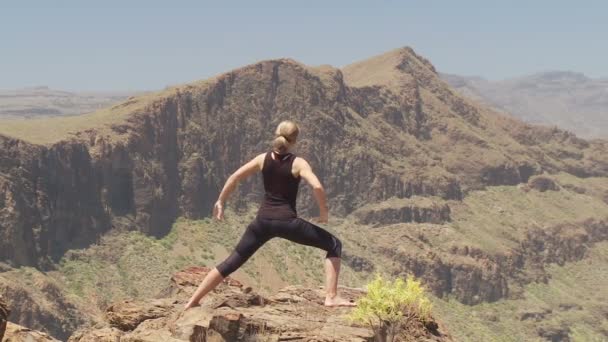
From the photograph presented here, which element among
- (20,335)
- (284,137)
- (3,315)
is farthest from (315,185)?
(20,335)

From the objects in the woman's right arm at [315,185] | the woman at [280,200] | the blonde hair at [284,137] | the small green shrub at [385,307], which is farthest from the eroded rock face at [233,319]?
the blonde hair at [284,137]

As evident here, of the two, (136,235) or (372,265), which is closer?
(136,235)

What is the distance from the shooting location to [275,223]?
588 inches

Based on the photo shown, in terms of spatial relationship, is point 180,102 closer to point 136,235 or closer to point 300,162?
point 136,235

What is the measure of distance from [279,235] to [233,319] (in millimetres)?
2084

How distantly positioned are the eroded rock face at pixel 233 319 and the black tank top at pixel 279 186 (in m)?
2.49

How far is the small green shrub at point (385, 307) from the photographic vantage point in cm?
1628

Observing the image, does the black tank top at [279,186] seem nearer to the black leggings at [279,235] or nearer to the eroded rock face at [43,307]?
the black leggings at [279,235]

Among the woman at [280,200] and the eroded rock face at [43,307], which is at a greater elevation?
the woman at [280,200]

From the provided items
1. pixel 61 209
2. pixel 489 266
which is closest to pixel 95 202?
pixel 61 209

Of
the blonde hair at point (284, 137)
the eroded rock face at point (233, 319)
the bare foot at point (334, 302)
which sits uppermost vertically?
the blonde hair at point (284, 137)

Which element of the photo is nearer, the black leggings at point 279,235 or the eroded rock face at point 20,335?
the black leggings at point 279,235

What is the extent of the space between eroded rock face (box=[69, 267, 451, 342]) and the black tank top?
2.49m

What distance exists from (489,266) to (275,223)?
193 metres
